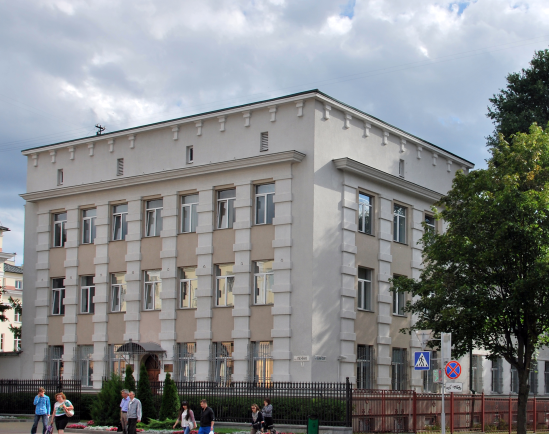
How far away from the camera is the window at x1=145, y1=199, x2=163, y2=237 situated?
37375mm

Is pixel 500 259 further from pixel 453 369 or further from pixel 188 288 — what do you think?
pixel 188 288

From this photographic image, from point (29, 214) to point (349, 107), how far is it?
60.2 ft

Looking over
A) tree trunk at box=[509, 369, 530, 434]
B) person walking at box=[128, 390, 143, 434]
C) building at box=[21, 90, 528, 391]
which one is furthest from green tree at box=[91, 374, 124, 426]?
tree trunk at box=[509, 369, 530, 434]

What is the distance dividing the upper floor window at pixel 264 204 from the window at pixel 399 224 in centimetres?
690

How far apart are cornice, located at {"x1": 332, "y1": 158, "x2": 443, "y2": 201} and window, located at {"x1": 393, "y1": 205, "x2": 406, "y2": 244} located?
1.02 meters

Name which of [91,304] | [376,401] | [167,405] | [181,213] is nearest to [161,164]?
[181,213]

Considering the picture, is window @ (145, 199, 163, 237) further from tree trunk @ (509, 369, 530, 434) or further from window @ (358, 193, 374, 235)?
tree trunk @ (509, 369, 530, 434)

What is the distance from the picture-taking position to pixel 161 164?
37062 mm

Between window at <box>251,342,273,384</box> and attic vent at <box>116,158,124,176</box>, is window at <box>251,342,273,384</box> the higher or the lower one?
the lower one

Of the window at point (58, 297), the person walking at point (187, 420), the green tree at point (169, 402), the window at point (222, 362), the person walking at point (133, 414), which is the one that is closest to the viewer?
the person walking at point (187, 420)

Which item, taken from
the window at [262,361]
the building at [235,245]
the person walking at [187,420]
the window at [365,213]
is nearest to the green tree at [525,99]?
the building at [235,245]

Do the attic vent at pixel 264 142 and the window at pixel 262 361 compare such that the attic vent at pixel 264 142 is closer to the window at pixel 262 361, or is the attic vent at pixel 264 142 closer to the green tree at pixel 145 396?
the window at pixel 262 361

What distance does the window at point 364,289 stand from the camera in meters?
34.8

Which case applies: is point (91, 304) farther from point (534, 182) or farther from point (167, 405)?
point (534, 182)
